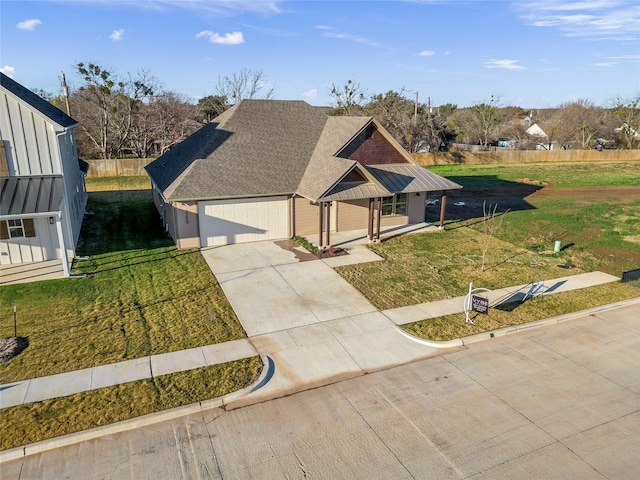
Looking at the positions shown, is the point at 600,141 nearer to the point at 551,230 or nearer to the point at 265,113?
the point at 551,230

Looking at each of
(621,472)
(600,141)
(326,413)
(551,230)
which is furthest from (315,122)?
(600,141)

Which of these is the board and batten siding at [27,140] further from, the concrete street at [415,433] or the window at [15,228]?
the concrete street at [415,433]

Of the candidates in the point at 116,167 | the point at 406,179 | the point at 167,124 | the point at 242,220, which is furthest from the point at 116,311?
the point at 167,124

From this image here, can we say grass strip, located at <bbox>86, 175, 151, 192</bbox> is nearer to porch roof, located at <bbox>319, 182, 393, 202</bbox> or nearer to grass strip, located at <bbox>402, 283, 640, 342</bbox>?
porch roof, located at <bbox>319, 182, 393, 202</bbox>

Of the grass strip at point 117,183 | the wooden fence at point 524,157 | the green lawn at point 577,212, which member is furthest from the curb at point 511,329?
the wooden fence at point 524,157

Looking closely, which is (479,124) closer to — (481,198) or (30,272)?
(481,198)

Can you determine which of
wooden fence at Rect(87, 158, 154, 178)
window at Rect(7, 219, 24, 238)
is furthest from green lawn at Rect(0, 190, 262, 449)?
wooden fence at Rect(87, 158, 154, 178)
